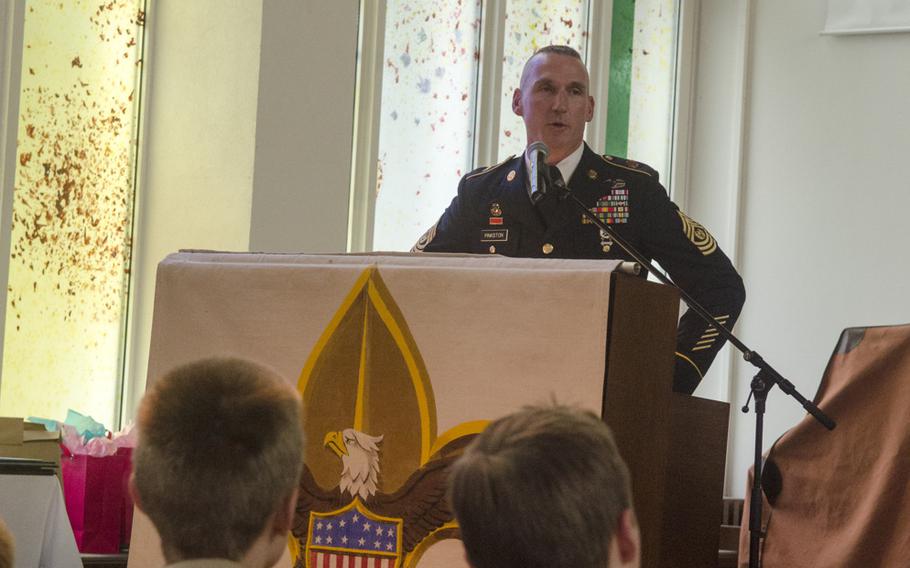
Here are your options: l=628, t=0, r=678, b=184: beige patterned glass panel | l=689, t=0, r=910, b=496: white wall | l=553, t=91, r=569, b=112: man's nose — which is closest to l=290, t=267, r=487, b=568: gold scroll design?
l=553, t=91, r=569, b=112: man's nose

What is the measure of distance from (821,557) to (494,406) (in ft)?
3.72

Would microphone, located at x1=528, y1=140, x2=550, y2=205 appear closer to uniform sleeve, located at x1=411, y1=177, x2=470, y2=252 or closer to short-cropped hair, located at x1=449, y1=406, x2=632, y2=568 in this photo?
uniform sleeve, located at x1=411, y1=177, x2=470, y2=252

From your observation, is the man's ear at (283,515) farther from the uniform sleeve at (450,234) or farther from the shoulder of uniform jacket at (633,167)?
the shoulder of uniform jacket at (633,167)

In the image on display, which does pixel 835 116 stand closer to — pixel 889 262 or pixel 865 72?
pixel 865 72

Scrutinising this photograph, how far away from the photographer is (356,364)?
2.05 m

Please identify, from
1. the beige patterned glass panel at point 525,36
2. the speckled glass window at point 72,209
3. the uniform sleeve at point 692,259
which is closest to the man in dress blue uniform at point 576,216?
the uniform sleeve at point 692,259

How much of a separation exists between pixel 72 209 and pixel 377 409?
2163mm

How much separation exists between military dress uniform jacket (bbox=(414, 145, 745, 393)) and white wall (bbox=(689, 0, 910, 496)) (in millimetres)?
3030

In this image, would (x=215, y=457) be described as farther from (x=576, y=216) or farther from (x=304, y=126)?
(x=304, y=126)

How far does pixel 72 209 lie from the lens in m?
3.87

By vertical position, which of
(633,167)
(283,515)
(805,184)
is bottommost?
(283,515)

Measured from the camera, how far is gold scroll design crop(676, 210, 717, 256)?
120 inches

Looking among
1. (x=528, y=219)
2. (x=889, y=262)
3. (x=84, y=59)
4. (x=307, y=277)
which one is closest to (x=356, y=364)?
(x=307, y=277)

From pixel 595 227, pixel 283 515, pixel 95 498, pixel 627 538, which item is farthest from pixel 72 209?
pixel 627 538
